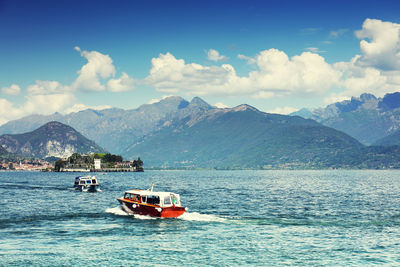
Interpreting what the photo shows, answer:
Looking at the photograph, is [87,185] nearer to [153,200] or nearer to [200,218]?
[153,200]

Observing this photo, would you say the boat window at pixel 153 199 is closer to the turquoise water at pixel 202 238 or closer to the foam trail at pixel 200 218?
the turquoise water at pixel 202 238

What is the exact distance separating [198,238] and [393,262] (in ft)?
81.9

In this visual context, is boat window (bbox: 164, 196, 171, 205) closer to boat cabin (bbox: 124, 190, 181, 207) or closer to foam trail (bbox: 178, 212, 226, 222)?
boat cabin (bbox: 124, 190, 181, 207)

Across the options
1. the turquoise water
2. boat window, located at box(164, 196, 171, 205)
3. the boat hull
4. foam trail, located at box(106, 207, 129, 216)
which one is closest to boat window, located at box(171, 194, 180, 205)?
boat window, located at box(164, 196, 171, 205)

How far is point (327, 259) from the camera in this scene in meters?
46.6

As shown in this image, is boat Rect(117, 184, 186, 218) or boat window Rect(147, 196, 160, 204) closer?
boat Rect(117, 184, 186, 218)

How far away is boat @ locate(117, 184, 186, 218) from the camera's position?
73750 mm

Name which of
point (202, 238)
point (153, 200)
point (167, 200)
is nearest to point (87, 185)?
point (153, 200)

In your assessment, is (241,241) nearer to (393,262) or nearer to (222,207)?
(393,262)

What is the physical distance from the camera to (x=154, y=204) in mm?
76000

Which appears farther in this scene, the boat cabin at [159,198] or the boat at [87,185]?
the boat at [87,185]

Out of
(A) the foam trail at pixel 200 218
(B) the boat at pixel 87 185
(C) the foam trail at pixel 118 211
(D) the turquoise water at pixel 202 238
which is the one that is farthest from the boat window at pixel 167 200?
(B) the boat at pixel 87 185

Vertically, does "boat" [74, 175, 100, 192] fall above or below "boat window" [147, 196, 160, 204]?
below

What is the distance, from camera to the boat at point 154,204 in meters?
73.8
